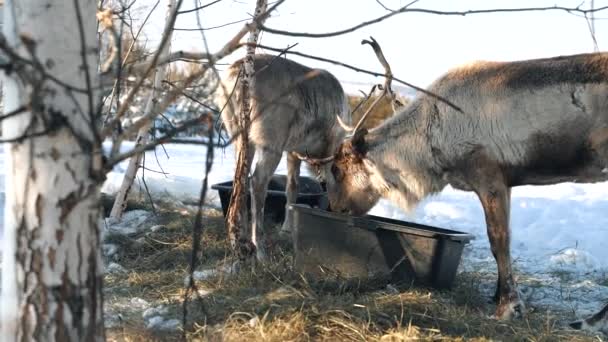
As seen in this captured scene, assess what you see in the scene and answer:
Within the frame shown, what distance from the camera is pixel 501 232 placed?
4.82 metres

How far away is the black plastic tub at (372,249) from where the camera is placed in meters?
4.72

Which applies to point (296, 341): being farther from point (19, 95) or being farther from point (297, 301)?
point (19, 95)

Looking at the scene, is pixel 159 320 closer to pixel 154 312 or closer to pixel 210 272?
pixel 154 312

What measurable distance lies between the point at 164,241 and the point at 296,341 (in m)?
3.32

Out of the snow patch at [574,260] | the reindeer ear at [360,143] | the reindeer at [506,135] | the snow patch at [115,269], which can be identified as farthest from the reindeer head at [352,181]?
the snow patch at [574,260]

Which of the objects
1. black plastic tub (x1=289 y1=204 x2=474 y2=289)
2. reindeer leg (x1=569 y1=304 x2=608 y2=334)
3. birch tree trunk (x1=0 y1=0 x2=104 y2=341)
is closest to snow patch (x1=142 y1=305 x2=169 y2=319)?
black plastic tub (x1=289 y1=204 x2=474 y2=289)

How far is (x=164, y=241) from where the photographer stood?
6.41m

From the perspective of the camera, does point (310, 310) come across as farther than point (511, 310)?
No

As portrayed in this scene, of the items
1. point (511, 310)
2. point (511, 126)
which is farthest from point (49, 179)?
point (511, 126)

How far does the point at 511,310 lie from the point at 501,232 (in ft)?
1.79

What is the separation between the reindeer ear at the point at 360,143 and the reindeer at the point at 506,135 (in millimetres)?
271

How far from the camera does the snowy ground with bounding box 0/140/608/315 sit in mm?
5518

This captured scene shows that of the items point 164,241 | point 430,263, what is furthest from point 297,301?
point 164,241

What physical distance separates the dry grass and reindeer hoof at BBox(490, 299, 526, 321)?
0.24 ft
